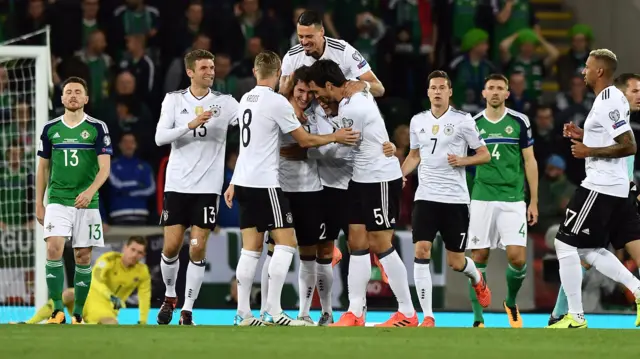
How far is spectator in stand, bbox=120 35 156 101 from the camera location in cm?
1577

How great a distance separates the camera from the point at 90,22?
1617 centimetres

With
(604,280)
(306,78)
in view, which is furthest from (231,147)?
(306,78)

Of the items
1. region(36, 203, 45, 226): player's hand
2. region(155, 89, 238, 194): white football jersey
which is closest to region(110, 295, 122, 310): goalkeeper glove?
region(36, 203, 45, 226): player's hand

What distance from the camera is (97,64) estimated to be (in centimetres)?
1582

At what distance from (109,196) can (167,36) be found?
296 cm

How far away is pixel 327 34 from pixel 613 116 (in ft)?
26.9

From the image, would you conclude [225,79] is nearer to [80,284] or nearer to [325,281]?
[80,284]

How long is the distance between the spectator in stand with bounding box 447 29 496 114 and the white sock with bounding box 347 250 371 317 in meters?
7.55

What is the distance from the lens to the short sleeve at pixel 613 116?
8.70m

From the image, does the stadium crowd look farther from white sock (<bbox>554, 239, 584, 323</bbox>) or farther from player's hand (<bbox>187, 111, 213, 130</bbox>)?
white sock (<bbox>554, 239, 584, 323</bbox>)

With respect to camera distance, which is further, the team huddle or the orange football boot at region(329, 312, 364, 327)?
the orange football boot at region(329, 312, 364, 327)

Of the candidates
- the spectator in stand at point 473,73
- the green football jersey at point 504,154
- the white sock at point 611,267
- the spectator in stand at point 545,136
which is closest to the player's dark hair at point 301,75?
the green football jersey at point 504,154

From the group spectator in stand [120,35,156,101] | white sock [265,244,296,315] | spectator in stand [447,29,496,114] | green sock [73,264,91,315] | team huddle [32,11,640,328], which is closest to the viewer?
white sock [265,244,296,315]

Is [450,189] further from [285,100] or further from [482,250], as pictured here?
[285,100]
